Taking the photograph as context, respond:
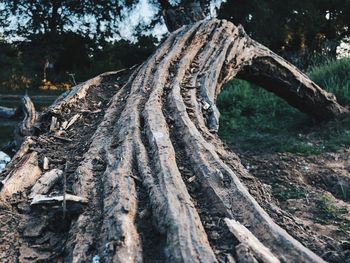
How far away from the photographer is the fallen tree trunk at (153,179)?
3.78 feet

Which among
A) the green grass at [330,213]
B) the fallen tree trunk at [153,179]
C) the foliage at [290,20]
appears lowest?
the green grass at [330,213]

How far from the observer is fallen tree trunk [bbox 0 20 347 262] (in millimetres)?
1152

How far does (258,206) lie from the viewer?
1.34 m

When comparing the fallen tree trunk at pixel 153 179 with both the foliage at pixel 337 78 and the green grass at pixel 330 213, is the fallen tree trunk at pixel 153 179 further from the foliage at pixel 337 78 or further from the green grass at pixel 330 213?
the foliage at pixel 337 78

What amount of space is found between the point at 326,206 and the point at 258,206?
1712 mm

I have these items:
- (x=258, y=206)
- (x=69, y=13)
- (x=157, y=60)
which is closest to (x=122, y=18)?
(x=69, y=13)

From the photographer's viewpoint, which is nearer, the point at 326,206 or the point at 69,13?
the point at 326,206

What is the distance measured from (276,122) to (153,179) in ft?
14.0

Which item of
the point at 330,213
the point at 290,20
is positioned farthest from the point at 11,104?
the point at 290,20

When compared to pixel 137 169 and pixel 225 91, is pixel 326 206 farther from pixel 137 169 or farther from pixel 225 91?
pixel 225 91

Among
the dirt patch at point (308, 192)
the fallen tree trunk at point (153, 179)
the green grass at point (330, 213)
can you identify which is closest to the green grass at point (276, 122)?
the dirt patch at point (308, 192)

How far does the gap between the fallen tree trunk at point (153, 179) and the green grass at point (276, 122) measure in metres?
1.61

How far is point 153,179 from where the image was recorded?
4.98 feet

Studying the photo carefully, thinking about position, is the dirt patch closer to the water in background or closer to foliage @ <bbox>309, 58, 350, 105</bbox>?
foliage @ <bbox>309, 58, 350, 105</bbox>
